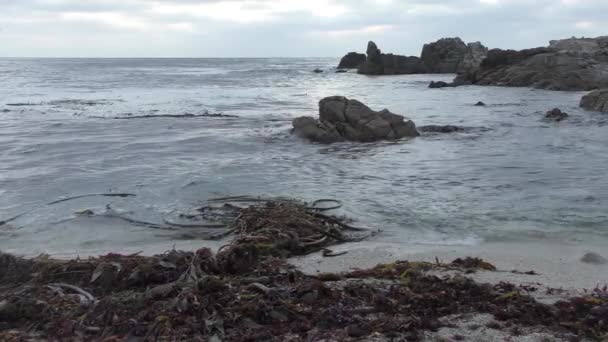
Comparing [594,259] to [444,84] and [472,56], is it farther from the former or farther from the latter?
[472,56]

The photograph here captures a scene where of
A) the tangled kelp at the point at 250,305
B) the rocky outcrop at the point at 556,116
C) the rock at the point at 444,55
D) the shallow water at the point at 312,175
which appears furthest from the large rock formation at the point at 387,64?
the tangled kelp at the point at 250,305

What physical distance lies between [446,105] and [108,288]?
24.6 meters

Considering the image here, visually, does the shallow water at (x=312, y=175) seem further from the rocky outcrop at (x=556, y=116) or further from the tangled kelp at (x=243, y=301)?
the tangled kelp at (x=243, y=301)

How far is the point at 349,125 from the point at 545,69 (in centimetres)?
2991

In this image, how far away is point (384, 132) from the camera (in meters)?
16.4

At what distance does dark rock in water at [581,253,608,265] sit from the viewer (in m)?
5.81

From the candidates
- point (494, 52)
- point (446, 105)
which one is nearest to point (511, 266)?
point (446, 105)

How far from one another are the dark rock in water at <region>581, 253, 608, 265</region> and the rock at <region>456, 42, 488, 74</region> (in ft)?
200

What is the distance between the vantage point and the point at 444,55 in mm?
73062

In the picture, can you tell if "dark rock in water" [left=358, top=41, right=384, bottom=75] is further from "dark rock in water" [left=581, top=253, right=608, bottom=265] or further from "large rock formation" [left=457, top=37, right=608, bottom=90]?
"dark rock in water" [left=581, top=253, right=608, bottom=265]

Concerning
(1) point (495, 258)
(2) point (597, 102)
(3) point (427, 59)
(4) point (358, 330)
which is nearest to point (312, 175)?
(1) point (495, 258)

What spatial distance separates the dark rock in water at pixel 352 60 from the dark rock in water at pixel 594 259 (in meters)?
85.2

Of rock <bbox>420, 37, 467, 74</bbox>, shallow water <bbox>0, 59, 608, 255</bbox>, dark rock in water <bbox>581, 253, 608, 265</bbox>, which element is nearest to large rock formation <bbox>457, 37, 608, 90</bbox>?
shallow water <bbox>0, 59, 608, 255</bbox>

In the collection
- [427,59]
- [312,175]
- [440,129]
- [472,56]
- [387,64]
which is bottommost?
[312,175]
